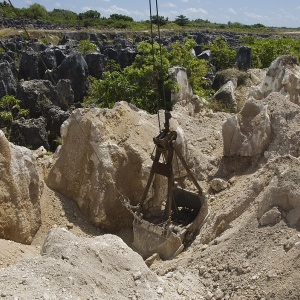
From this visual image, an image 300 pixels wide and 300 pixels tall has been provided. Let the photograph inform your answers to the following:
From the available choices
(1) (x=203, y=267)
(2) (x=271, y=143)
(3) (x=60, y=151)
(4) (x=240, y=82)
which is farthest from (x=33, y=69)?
(1) (x=203, y=267)

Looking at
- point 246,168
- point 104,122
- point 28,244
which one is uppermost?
point 104,122

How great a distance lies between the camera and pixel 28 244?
9.11 meters

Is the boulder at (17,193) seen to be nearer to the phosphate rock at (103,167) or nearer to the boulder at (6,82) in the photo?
the phosphate rock at (103,167)

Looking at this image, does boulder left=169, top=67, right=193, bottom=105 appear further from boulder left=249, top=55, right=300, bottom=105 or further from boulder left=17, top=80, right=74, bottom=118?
boulder left=17, top=80, right=74, bottom=118

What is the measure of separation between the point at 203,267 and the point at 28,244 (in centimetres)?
392

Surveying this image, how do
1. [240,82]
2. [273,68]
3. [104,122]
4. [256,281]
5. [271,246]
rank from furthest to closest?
Result: [240,82] → [273,68] → [104,122] → [271,246] → [256,281]

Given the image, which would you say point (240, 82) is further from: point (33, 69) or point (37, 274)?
point (37, 274)

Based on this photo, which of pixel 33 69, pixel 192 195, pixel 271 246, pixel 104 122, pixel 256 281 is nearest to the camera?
pixel 256 281

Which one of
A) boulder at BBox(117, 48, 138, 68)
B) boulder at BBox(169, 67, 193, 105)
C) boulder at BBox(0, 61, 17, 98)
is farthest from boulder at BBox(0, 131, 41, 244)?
boulder at BBox(117, 48, 138, 68)

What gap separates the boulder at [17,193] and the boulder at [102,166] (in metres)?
1.17

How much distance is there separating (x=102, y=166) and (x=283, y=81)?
8408 millimetres

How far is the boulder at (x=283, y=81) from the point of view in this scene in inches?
609

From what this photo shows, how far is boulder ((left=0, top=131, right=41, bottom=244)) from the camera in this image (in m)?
8.66

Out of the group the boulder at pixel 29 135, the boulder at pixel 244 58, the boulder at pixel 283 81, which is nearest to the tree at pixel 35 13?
the boulder at pixel 244 58
